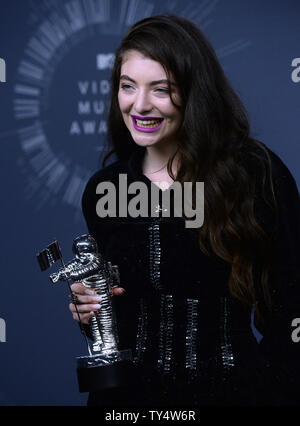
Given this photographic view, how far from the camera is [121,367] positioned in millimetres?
1359

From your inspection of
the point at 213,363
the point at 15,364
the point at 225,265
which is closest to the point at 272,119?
A: the point at 225,265

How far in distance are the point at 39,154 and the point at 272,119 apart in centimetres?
79

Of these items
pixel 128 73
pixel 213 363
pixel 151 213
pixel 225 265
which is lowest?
pixel 213 363

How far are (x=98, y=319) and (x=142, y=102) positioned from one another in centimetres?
46

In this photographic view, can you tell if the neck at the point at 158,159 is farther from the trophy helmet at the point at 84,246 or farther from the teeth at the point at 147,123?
the trophy helmet at the point at 84,246

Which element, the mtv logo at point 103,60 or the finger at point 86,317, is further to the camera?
the mtv logo at point 103,60

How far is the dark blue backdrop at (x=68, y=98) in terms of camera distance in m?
2.21

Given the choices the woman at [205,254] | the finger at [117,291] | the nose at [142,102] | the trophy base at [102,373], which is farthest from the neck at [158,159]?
the trophy base at [102,373]

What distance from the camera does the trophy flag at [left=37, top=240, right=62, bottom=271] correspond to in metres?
1.37

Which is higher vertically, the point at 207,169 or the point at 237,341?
the point at 207,169

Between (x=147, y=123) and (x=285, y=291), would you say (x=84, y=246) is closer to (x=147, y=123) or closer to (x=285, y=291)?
(x=147, y=123)

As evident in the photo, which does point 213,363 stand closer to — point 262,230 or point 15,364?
point 262,230

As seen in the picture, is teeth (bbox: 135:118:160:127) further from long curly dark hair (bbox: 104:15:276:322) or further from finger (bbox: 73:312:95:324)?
finger (bbox: 73:312:95:324)

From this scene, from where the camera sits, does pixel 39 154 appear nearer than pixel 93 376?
No
